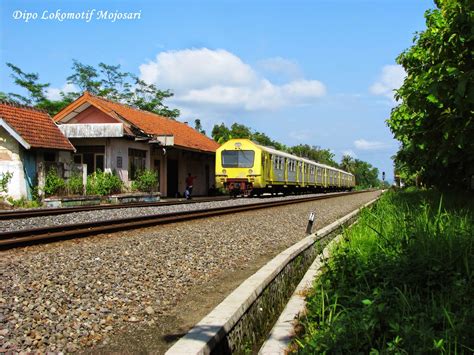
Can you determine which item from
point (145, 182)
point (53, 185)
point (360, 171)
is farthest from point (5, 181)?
point (360, 171)

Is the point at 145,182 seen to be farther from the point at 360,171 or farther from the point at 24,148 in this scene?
the point at 360,171

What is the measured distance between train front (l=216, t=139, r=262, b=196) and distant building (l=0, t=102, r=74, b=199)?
307 inches

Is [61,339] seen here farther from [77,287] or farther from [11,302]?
[77,287]

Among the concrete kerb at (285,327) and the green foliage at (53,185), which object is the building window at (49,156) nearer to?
the green foliage at (53,185)

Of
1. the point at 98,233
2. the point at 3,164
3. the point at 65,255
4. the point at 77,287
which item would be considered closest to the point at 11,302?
the point at 77,287

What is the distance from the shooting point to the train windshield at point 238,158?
25.5 meters

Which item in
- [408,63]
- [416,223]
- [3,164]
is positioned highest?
[408,63]

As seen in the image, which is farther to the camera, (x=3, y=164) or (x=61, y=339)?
(x=3, y=164)

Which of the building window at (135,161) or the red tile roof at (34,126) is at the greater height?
the red tile roof at (34,126)

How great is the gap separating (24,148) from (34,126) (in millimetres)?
2290

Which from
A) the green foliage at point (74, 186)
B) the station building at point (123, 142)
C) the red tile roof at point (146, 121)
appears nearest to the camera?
the green foliage at point (74, 186)

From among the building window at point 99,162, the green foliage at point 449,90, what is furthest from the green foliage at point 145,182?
the green foliage at point 449,90

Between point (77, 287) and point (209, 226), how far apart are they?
5.99m

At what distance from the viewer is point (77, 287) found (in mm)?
4762
